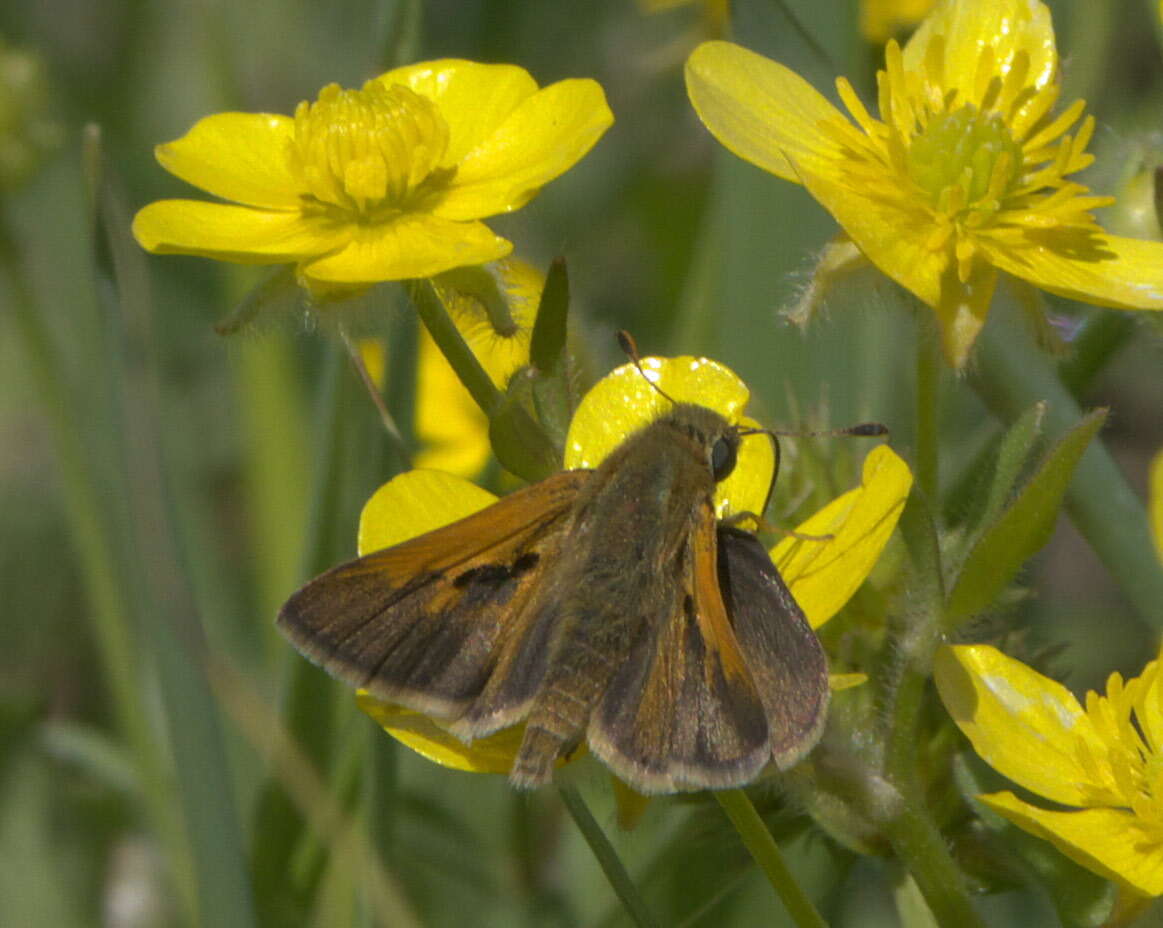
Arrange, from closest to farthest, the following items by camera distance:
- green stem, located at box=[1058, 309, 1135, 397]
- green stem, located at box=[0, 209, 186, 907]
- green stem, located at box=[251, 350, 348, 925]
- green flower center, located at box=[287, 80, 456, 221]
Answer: green flower center, located at box=[287, 80, 456, 221] → green stem, located at box=[1058, 309, 1135, 397] → green stem, located at box=[251, 350, 348, 925] → green stem, located at box=[0, 209, 186, 907]

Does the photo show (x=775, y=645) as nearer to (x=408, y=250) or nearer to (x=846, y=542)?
(x=846, y=542)

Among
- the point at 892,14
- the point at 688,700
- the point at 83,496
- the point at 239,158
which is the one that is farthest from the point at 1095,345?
the point at 83,496

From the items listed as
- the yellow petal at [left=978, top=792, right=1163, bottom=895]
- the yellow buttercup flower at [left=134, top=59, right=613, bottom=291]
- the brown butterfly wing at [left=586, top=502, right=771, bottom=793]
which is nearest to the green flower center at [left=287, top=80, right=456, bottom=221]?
the yellow buttercup flower at [left=134, top=59, right=613, bottom=291]

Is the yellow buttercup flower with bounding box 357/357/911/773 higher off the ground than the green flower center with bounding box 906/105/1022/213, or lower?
lower

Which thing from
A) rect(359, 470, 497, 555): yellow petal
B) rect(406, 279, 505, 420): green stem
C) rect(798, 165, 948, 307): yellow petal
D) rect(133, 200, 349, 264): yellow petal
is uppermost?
rect(798, 165, 948, 307): yellow petal

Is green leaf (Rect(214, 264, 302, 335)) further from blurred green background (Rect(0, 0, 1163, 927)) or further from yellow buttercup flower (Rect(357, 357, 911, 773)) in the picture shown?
yellow buttercup flower (Rect(357, 357, 911, 773))

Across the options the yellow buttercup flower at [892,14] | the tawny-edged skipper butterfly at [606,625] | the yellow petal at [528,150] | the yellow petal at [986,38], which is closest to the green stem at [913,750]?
the tawny-edged skipper butterfly at [606,625]
